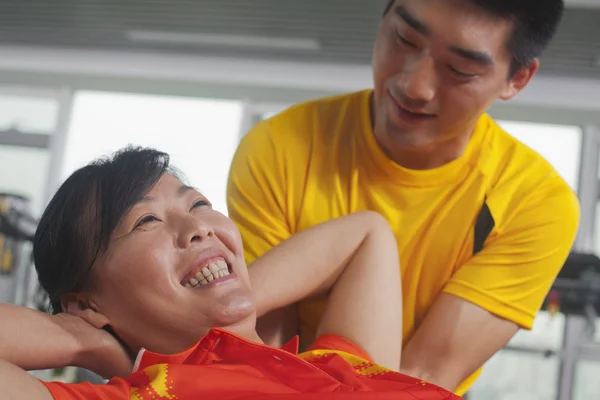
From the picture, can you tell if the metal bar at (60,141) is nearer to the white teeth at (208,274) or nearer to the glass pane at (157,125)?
the glass pane at (157,125)

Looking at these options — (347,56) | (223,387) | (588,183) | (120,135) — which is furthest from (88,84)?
(223,387)

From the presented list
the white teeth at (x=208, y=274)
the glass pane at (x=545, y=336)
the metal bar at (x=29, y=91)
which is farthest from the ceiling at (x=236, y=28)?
the white teeth at (x=208, y=274)

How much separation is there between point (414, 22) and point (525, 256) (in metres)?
0.46

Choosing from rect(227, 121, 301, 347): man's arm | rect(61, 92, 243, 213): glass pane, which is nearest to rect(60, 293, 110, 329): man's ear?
rect(227, 121, 301, 347): man's arm

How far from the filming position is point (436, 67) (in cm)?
129

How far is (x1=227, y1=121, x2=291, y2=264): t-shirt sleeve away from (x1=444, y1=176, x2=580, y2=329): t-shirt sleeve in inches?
12.9

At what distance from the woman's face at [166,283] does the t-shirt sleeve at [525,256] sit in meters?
0.47

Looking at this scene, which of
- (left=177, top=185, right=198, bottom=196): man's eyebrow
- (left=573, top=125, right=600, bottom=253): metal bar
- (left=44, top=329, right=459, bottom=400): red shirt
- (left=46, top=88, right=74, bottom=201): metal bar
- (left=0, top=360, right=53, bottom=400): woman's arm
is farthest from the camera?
(left=46, top=88, right=74, bottom=201): metal bar

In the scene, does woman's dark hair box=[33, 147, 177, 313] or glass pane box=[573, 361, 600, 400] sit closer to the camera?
woman's dark hair box=[33, 147, 177, 313]

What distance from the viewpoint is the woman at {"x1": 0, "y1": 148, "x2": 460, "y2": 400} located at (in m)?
0.90

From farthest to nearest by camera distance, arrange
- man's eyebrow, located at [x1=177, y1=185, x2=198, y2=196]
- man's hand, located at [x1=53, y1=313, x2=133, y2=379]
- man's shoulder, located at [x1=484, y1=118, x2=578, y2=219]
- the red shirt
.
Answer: man's shoulder, located at [x1=484, y1=118, x2=578, y2=219], man's eyebrow, located at [x1=177, y1=185, x2=198, y2=196], man's hand, located at [x1=53, y1=313, x2=133, y2=379], the red shirt

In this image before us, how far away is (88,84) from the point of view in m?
5.75

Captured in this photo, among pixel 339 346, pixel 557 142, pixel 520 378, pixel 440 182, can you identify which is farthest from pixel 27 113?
pixel 339 346

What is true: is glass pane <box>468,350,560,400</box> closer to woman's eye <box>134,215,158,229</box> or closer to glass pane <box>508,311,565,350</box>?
glass pane <box>508,311,565,350</box>
